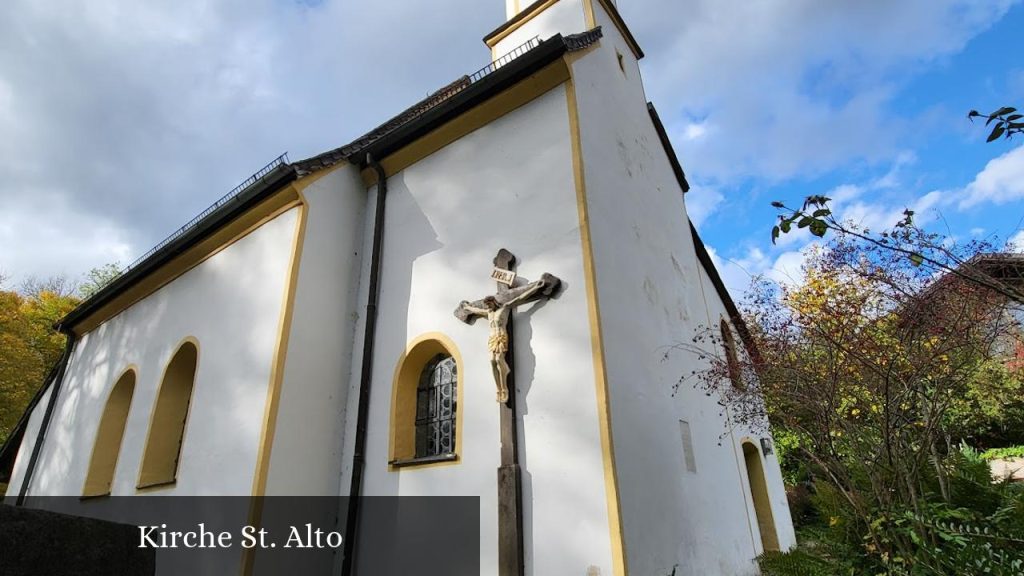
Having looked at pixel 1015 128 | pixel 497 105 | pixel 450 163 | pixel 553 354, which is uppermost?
pixel 497 105

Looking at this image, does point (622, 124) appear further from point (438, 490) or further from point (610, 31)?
point (438, 490)

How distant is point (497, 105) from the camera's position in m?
6.64

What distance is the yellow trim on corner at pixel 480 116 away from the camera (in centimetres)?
633

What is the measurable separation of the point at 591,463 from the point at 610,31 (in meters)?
7.47

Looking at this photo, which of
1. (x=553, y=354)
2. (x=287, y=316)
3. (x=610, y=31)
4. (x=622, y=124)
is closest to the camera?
(x=553, y=354)

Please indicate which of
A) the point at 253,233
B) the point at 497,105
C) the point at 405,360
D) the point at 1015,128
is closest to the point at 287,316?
the point at 405,360

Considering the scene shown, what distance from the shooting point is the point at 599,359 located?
477cm

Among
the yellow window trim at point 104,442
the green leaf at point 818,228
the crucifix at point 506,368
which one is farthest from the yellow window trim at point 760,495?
the yellow window trim at point 104,442

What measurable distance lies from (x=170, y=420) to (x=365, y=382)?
138 inches

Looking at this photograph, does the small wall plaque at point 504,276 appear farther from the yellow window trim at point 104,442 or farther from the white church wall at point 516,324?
the yellow window trim at point 104,442

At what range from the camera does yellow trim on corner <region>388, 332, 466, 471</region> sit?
558cm

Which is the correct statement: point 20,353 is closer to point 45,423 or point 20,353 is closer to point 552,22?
point 45,423

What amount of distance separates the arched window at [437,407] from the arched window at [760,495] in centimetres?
601

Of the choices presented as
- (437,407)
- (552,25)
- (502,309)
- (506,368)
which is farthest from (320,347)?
(552,25)
